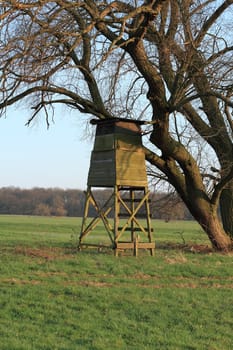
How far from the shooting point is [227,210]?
19562mm

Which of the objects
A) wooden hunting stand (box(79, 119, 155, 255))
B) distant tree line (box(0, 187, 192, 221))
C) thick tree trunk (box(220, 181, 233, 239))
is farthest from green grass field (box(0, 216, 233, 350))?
distant tree line (box(0, 187, 192, 221))

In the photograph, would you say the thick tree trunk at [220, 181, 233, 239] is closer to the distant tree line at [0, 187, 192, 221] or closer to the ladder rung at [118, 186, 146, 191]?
the ladder rung at [118, 186, 146, 191]

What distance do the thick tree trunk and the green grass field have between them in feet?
14.6

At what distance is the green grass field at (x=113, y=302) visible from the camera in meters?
7.75

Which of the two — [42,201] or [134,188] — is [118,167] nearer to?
[134,188]

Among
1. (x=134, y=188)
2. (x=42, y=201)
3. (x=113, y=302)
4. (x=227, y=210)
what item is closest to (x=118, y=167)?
(x=134, y=188)

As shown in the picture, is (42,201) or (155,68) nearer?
(155,68)

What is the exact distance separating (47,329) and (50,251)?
25.8 ft

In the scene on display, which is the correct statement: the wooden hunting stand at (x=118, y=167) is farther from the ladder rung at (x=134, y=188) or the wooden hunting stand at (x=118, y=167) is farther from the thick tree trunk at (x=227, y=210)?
the thick tree trunk at (x=227, y=210)

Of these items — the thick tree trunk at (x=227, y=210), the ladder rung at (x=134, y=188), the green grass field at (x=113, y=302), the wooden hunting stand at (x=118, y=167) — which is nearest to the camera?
the green grass field at (x=113, y=302)

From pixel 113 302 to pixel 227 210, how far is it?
34.8 ft

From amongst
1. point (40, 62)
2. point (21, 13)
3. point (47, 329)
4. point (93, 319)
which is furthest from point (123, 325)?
point (21, 13)

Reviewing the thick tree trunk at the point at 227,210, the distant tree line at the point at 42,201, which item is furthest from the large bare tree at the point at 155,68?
the distant tree line at the point at 42,201

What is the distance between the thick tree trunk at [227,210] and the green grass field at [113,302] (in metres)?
4.45
